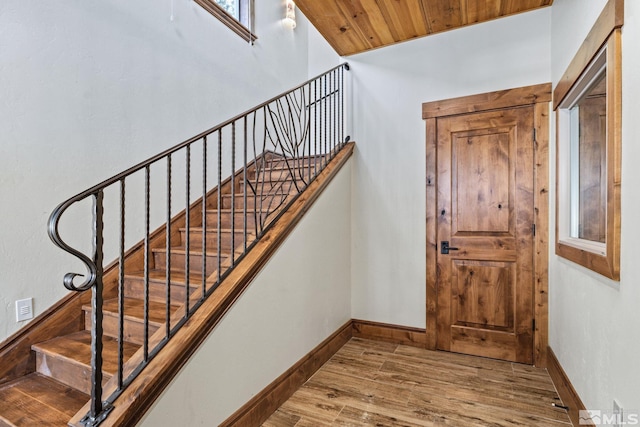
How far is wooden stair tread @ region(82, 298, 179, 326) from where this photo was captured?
6.18ft

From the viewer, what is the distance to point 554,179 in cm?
242

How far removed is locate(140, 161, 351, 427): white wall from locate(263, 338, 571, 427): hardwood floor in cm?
26

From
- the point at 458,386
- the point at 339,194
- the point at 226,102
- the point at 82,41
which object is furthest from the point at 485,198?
the point at 82,41

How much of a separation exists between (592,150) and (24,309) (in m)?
3.38

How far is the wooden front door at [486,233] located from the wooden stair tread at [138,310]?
7.00ft

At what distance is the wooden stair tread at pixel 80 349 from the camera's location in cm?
169

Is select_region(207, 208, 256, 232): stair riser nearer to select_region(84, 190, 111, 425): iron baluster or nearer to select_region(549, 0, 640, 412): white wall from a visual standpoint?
select_region(84, 190, 111, 425): iron baluster

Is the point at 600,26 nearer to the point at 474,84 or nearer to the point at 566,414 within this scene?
the point at 474,84

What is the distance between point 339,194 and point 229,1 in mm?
2481

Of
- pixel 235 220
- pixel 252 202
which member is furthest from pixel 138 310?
pixel 252 202

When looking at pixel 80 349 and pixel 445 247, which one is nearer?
pixel 80 349

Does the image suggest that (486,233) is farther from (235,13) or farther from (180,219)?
(235,13)

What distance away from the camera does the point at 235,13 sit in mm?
3715

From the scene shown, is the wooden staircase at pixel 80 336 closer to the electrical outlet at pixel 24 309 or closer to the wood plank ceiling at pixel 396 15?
the electrical outlet at pixel 24 309
